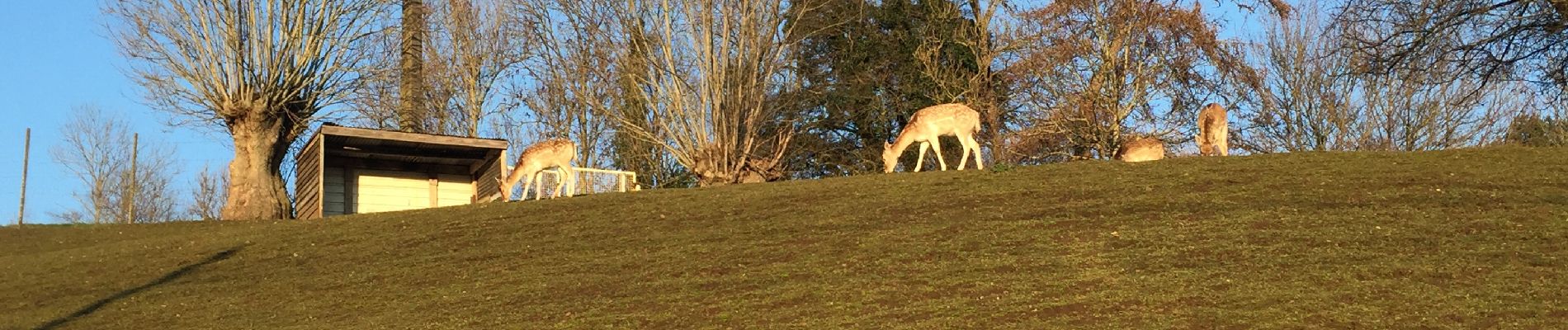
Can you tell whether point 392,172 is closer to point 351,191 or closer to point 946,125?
point 351,191

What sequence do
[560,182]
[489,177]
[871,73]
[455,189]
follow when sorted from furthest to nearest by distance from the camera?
[871,73] < [455,189] < [489,177] < [560,182]

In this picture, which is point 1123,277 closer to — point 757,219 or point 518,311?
point 518,311

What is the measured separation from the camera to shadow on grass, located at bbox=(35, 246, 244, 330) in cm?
2091

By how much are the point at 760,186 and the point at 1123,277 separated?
12.5m

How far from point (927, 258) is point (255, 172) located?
876 inches

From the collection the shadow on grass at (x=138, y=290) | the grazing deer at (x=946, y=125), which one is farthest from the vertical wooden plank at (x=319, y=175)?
the grazing deer at (x=946, y=125)

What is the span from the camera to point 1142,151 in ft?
99.0

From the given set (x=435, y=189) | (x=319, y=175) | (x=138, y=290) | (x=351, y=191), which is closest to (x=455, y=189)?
(x=435, y=189)

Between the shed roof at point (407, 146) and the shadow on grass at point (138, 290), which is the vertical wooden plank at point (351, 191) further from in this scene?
the shadow on grass at point (138, 290)

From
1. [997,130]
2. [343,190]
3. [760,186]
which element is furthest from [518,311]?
[997,130]

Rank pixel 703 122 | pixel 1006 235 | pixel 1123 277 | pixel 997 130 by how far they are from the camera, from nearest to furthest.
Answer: pixel 1123 277
pixel 1006 235
pixel 703 122
pixel 997 130

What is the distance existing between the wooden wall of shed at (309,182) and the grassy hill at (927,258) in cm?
473

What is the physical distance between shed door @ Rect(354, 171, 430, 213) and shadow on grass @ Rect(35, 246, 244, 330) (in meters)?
10.4

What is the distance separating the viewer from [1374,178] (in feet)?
76.6
